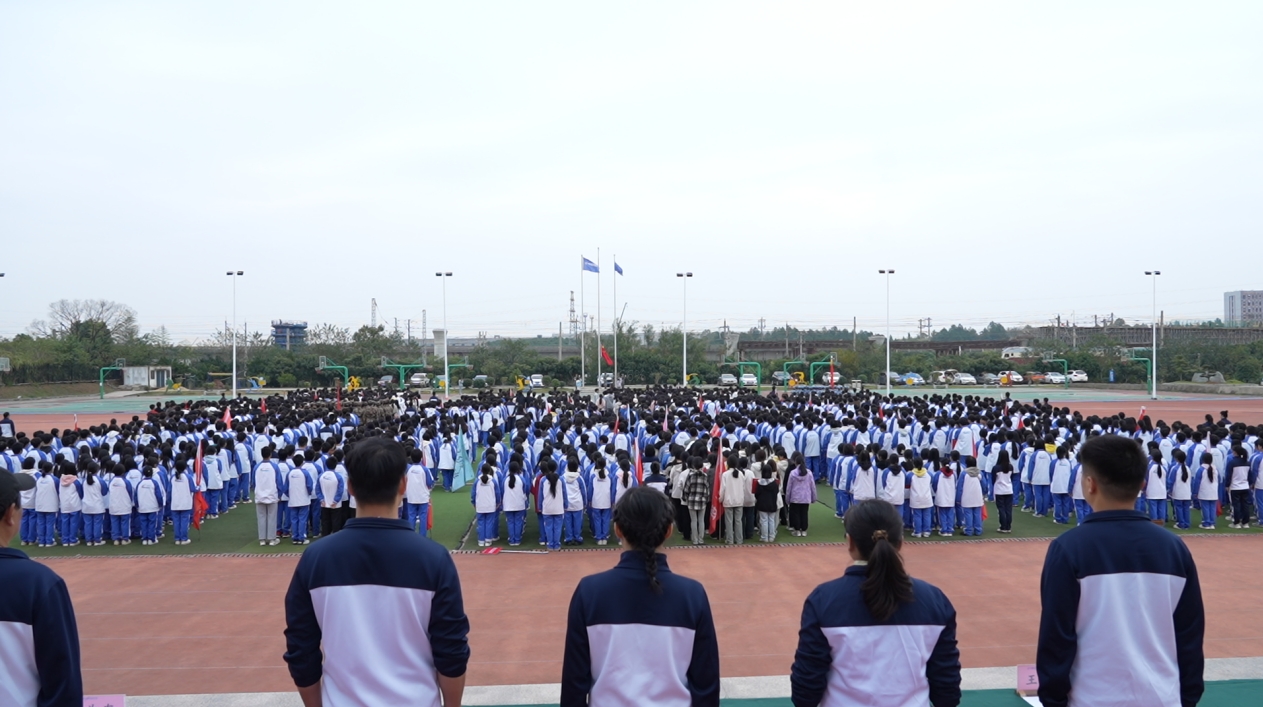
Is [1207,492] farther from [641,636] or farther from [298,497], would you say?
[298,497]

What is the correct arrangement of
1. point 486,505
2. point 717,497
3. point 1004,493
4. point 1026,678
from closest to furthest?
point 1026,678 → point 486,505 → point 717,497 → point 1004,493

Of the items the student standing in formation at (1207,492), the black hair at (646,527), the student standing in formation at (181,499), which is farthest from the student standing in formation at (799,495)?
the black hair at (646,527)

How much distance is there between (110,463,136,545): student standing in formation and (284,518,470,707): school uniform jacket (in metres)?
10.1

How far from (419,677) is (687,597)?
3.32 feet

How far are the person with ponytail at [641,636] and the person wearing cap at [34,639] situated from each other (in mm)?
1739

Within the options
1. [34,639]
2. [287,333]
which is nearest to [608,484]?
[34,639]

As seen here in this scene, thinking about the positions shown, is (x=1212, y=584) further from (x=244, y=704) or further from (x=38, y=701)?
(x=38, y=701)

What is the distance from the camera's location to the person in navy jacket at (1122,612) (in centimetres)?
294

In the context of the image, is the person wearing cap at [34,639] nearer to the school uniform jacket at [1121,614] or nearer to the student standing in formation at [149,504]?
the school uniform jacket at [1121,614]

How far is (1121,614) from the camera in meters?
2.93

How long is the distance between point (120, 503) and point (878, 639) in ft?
37.8

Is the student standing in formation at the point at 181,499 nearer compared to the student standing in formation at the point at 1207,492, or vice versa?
the student standing in formation at the point at 181,499

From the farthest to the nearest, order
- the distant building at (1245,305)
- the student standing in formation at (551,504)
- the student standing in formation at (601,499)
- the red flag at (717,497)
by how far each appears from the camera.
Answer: the distant building at (1245,305)
the student standing in formation at (601,499)
the red flag at (717,497)
the student standing in formation at (551,504)

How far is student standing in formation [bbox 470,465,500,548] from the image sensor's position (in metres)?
10.8
